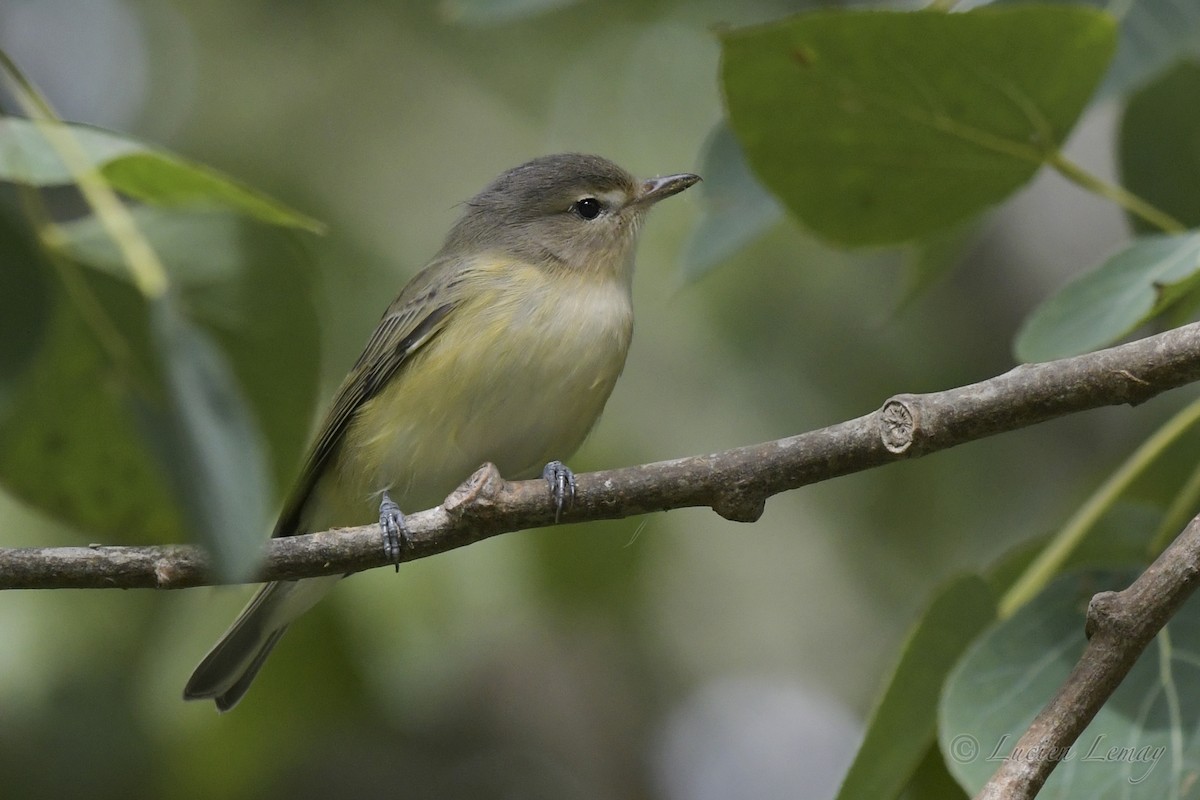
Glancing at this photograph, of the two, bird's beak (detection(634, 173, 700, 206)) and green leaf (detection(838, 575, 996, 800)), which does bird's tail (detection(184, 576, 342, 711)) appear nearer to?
bird's beak (detection(634, 173, 700, 206))

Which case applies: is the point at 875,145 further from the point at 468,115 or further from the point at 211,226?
the point at 468,115

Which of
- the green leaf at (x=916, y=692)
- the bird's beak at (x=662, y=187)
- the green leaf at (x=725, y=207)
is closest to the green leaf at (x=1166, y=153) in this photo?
the green leaf at (x=725, y=207)

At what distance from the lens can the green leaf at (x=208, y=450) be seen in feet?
5.99

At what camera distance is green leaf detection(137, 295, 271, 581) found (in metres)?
1.83

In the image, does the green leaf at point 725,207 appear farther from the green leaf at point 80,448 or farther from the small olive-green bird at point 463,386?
the green leaf at point 80,448

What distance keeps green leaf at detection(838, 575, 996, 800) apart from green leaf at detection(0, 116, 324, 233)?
148 centimetres

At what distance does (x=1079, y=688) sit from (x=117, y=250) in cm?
204

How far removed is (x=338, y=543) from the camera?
2369 mm

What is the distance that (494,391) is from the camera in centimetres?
368

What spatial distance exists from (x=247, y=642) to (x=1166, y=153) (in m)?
2.88

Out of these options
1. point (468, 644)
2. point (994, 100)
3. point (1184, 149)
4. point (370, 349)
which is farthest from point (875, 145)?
point (468, 644)

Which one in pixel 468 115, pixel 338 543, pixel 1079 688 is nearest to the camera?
pixel 1079 688

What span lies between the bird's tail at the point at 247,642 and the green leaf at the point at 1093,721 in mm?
2030

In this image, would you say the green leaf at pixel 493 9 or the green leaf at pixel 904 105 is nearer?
the green leaf at pixel 904 105
